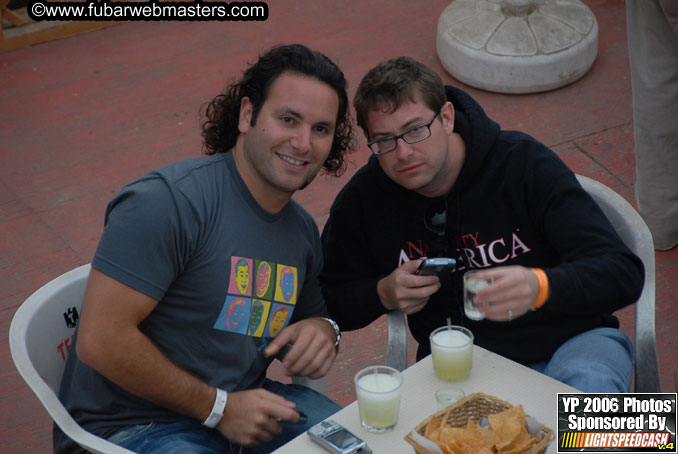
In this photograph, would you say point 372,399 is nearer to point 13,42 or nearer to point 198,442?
point 198,442

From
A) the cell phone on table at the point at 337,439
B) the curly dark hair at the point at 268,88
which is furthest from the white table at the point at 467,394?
the curly dark hair at the point at 268,88

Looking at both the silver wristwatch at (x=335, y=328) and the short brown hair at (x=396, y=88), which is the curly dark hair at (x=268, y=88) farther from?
the silver wristwatch at (x=335, y=328)

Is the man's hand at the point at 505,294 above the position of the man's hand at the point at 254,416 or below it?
above

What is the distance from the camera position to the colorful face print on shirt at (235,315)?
8.18 ft

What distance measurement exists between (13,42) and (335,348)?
17.4 feet

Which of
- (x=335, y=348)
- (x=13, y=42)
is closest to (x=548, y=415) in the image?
(x=335, y=348)

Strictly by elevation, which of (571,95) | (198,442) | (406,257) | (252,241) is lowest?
(571,95)

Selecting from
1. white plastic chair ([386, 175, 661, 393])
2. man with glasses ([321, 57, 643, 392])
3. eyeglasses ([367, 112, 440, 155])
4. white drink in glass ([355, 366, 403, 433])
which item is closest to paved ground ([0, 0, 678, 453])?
white plastic chair ([386, 175, 661, 393])

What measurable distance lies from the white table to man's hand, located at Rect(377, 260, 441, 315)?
282 millimetres

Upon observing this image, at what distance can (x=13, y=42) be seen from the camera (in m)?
6.90

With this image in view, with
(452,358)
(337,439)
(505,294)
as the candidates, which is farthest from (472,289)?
(337,439)

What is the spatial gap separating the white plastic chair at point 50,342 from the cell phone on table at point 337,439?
50cm

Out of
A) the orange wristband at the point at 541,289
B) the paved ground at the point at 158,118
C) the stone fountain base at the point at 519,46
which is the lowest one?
the paved ground at the point at 158,118

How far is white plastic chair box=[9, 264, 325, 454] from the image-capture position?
223cm
